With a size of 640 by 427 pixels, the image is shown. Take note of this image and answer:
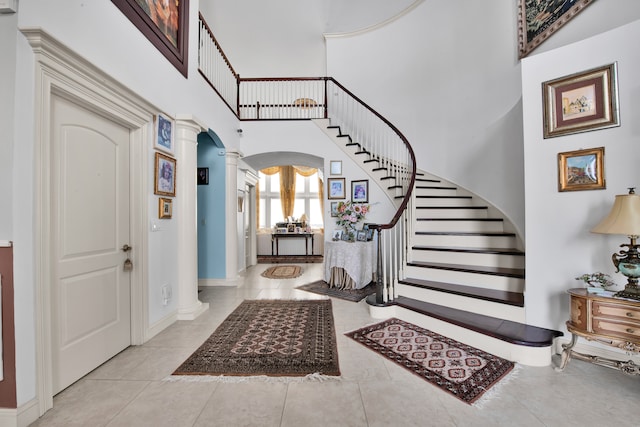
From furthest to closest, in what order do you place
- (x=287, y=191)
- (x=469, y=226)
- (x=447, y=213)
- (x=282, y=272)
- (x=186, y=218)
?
(x=287, y=191) → (x=282, y=272) → (x=447, y=213) → (x=469, y=226) → (x=186, y=218)

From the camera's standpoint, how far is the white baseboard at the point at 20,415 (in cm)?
140

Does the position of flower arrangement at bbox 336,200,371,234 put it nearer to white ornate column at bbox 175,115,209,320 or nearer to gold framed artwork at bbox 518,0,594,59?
white ornate column at bbox 175,115,209,320

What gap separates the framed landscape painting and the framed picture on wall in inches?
43.8

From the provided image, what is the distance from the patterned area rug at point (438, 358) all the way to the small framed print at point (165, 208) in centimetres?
226

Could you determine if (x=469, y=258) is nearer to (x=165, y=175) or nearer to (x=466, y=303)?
(x=466, y=303)

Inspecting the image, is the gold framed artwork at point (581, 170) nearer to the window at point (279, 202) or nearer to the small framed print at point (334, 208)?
the small framed print at point (334, 208)

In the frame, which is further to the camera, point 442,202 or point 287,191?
point 287,191

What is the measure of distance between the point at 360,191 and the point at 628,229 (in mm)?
3556

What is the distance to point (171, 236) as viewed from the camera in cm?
288

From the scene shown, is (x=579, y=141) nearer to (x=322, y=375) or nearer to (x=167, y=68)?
(x=322, y=375)

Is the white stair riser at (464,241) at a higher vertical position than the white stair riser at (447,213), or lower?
lower

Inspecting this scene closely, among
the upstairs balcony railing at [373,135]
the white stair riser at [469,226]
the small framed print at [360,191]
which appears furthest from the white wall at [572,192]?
the small framed print at [360,191]

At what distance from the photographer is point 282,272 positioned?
225 inches

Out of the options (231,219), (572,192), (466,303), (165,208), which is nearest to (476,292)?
(466,303)
